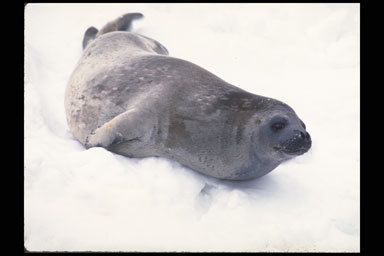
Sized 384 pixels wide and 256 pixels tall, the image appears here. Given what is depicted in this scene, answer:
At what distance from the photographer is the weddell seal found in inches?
→ 105

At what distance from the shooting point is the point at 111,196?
2.22 meters

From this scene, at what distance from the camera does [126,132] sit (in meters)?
2.66

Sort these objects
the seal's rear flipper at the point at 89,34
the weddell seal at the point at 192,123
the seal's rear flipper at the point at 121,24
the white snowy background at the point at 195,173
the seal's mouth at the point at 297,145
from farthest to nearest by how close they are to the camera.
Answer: the seal's rear flipper at the point at 121,24
the seal's rear flipper at the point at 89,34
the weddell seal at the point at 192,123
the seal's mouth at the point at 297,145
the white snowy background at the point at 195,173

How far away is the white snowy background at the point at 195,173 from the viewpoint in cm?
207

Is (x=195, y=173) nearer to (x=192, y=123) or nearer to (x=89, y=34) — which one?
(x=192, y=123)

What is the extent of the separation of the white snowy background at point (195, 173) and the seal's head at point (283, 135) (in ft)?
1.07

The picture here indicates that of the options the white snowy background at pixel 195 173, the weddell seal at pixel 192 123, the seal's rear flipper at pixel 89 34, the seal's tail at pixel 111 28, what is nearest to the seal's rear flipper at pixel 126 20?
the seal's tail at pixel 111 28

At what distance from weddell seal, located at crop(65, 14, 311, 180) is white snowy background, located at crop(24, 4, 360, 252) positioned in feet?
0.37

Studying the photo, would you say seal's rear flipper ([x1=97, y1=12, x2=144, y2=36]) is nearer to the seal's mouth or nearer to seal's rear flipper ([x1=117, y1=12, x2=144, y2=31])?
seal's rear flipper ([x1=117, y1=12, x2=144, y2=31])

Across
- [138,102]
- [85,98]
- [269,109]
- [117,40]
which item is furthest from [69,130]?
[269,109]

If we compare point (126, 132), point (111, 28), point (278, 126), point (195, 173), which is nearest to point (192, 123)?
point (195, 173)

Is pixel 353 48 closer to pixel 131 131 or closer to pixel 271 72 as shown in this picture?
pixel 271 72

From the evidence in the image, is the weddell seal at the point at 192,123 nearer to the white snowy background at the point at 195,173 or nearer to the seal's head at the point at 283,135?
the seal's head at the point at 283,135

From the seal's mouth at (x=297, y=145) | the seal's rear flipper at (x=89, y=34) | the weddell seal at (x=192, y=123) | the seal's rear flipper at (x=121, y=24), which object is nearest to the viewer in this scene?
the seal's mouth at (x=297, y=145)
